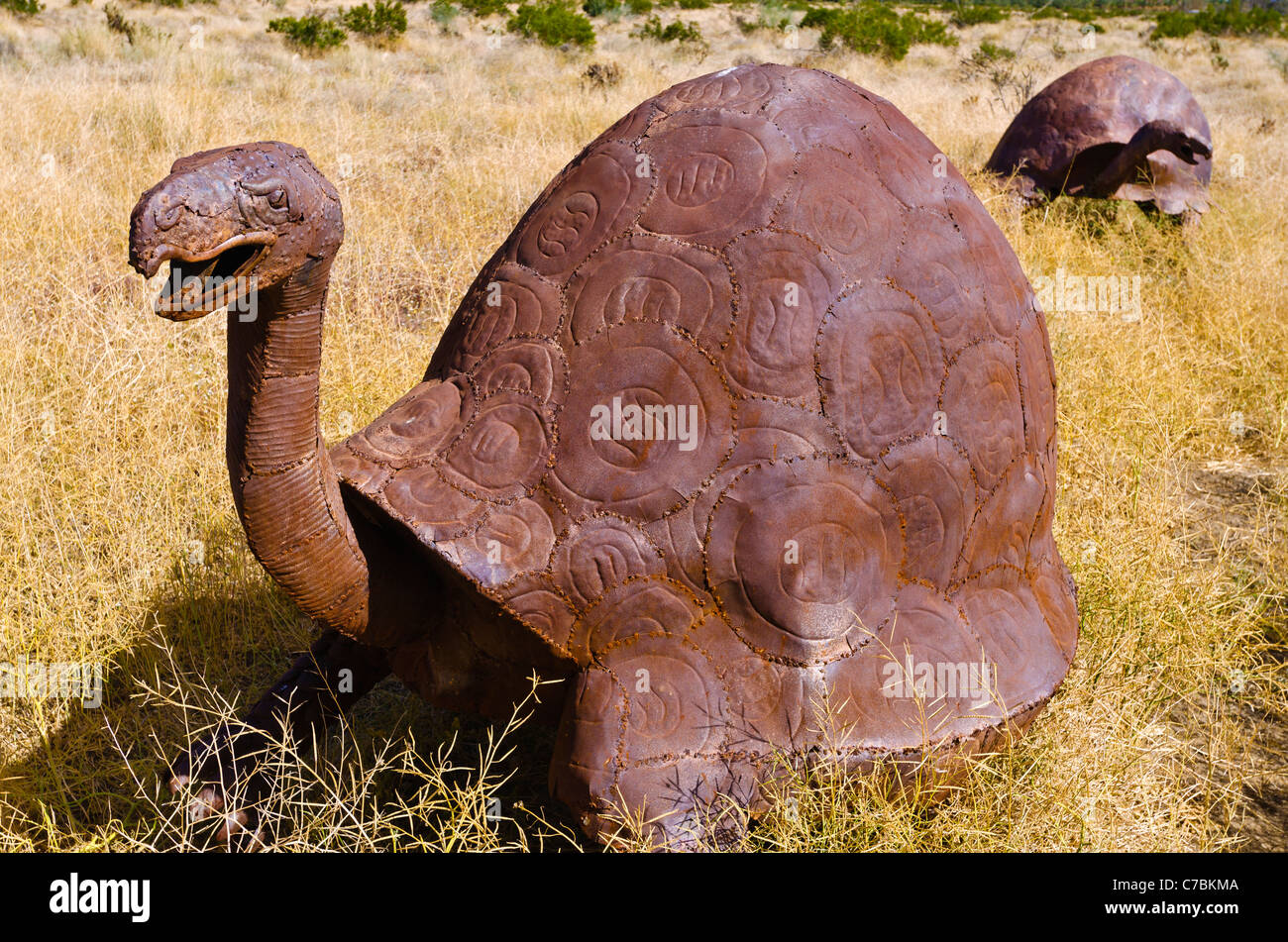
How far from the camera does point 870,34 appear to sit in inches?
675

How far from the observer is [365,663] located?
2.61m

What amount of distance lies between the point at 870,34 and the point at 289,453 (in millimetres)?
17529

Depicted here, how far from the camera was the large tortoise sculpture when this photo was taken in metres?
2.10

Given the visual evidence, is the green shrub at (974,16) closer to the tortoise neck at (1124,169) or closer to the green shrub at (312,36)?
the green shrub at (312,36)

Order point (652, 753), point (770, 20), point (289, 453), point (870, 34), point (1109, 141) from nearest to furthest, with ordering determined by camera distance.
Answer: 1. point (289, 453)
2. point (652, 753)
3. point (1109, 141)
4. point (870, 34)
5. point (770, 20)

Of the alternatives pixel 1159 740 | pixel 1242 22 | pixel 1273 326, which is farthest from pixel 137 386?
pixel 1242 22

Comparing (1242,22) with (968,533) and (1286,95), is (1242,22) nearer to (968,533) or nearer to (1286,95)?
(1286,95)

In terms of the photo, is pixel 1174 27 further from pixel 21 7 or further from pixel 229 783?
pixel 229 783

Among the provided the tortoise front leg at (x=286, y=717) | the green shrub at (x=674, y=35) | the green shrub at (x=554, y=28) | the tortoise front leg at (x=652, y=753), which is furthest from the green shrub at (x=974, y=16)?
the tortoise front leg at (x=652, y=753)

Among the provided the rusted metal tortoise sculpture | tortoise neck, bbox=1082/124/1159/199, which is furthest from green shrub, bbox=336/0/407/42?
tortoise neck, bbox=1082/124/1159/199

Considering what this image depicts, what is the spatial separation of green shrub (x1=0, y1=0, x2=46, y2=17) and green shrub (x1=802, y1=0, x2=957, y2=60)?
1200cm

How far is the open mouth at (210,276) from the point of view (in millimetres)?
1502

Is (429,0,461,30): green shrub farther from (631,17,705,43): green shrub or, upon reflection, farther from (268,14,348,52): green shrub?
(268,14,348,52): green shrub

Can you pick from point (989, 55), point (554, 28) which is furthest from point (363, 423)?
point (989, 55)
